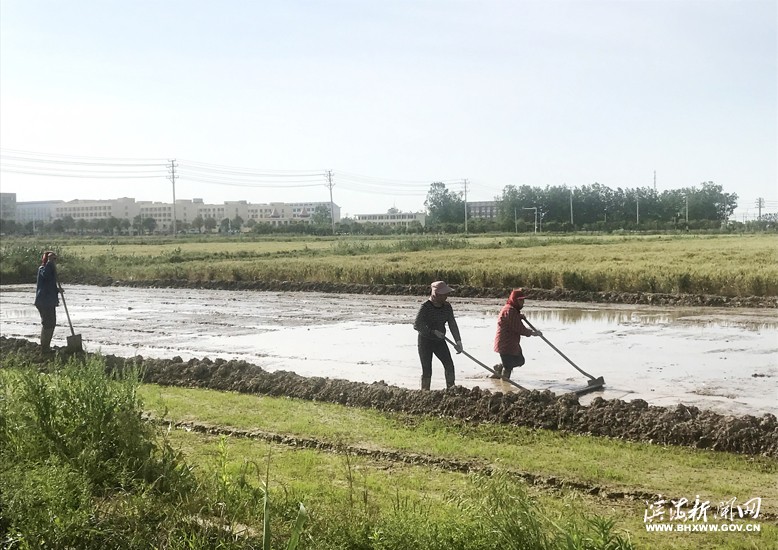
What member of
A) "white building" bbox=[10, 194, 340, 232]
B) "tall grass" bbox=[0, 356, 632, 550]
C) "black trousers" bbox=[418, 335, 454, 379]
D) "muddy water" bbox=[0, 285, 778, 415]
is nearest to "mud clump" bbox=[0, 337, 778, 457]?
"tall grass" bbox=[0, 356, 632, 550]

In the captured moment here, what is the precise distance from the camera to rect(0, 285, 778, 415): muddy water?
12.7 m

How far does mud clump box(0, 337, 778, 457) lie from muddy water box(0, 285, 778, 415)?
1.61 metres

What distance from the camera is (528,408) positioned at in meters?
9.80

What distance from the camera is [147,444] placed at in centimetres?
652

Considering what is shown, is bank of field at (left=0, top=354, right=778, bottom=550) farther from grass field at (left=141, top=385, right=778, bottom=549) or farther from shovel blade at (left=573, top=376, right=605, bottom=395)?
shovel blade at (left=573, top=376, right=605, bottom=395)

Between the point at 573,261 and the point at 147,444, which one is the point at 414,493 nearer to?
the point at 147,444

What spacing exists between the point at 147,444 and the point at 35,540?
5.03 ft

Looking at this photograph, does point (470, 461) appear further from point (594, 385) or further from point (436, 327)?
point (594, 385)

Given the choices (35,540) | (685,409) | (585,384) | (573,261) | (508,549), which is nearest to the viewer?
(508,549)

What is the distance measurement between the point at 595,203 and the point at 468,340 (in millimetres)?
112045

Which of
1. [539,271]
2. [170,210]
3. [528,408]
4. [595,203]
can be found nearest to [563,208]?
A: [595,203]

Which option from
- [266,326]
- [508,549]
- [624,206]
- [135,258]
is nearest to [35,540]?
[508,549]

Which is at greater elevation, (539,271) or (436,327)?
(436,327)

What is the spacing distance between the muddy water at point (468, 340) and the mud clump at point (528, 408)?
63.5 inches
